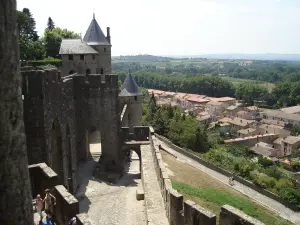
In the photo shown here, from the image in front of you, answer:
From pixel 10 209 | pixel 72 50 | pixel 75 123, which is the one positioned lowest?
pixel 75 123

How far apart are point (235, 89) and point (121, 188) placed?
456 ft

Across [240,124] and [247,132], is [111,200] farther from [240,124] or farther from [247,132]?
[240,124]

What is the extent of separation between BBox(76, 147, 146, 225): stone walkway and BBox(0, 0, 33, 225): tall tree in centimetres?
1147

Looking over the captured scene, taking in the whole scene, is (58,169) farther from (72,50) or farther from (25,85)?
(72,50)

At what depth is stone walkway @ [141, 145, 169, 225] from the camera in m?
15.1

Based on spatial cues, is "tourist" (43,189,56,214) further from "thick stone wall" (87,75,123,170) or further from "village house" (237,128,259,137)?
"village house" (237,128,259,137)

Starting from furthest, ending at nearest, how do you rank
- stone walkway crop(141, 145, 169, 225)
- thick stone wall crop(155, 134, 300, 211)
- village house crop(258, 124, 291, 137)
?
village house crop(258, 124, 291, 137), thick stone wall crop(155, 134, 300, 211), stone walkway crop(141, 145, 169, 225)

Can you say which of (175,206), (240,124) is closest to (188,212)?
(175,206)

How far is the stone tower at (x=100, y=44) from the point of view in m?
31.2

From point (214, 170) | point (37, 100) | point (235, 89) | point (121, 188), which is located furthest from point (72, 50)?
point (235, 89)

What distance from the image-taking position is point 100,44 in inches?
1232

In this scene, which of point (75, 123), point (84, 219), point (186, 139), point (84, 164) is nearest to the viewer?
point (84, 219)

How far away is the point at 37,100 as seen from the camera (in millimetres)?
Answer: 14102

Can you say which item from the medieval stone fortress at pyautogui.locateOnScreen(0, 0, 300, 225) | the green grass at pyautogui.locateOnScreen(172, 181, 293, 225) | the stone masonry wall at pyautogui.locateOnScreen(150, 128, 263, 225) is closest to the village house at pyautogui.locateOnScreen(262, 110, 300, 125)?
the medieval stone fortress at pyautogui.locateOnScreen(0, 0, 300, 225)
